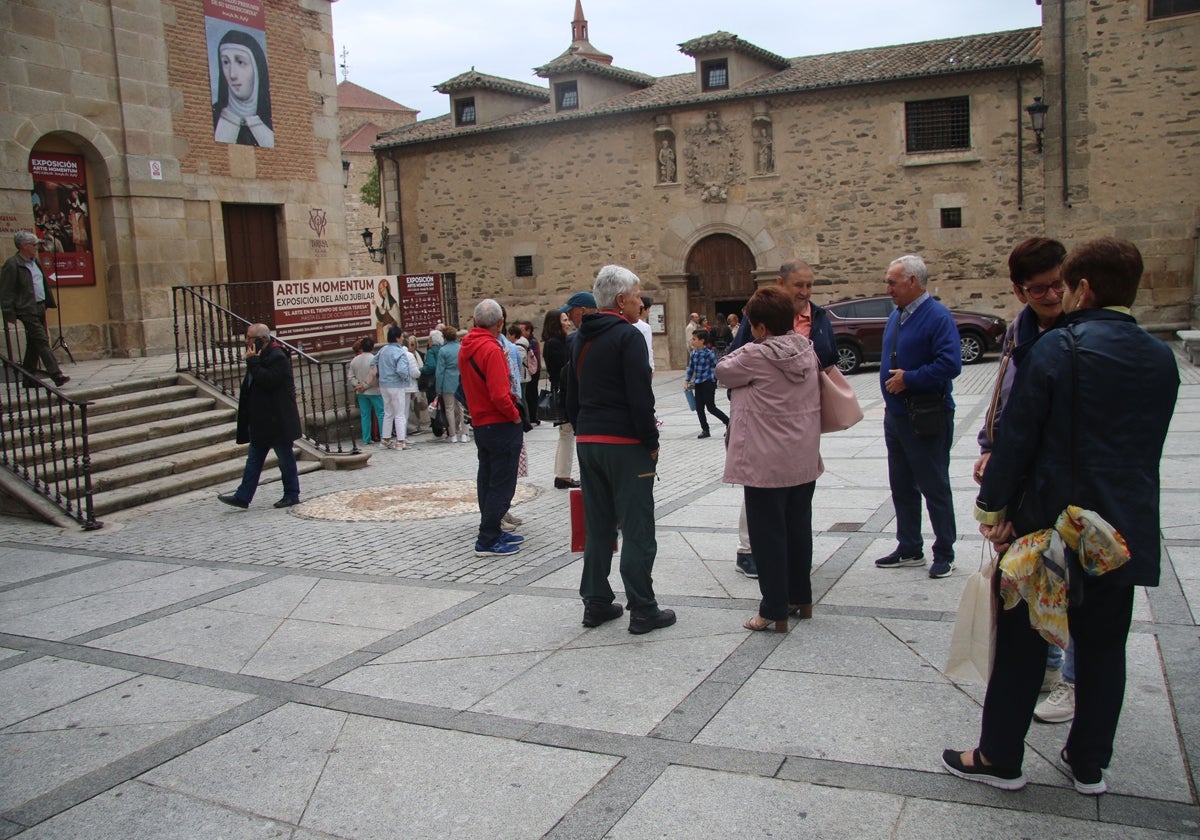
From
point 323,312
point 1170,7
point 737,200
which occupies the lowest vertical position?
point 323,312

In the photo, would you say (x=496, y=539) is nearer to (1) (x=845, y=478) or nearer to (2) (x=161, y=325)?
(1) (x=845, y=478)

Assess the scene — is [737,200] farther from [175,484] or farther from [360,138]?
[360,138]

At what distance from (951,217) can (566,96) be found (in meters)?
10.9

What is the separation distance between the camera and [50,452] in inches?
391

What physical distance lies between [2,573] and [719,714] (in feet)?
18.3

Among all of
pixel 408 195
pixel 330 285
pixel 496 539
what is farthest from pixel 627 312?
pixel 408 195

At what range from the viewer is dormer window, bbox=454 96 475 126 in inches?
1129

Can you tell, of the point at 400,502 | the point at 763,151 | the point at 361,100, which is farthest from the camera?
the point at 361,100

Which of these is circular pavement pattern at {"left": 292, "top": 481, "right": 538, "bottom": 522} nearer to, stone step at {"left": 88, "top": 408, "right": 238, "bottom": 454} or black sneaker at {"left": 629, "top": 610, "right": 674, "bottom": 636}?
stone step at {"left": 88, "top": 408, "right": 238, "bottom": 454}

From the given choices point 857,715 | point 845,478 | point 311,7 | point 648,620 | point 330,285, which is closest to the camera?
point 857,715

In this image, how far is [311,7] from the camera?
Answer: 57.3 feet

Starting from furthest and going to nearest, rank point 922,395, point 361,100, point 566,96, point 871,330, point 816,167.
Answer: point 361,100 < point 566,96 < point 816,167 < point 871,330 < point 922,395

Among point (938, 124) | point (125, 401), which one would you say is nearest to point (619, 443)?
point (125, 401)

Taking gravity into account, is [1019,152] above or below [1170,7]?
below
